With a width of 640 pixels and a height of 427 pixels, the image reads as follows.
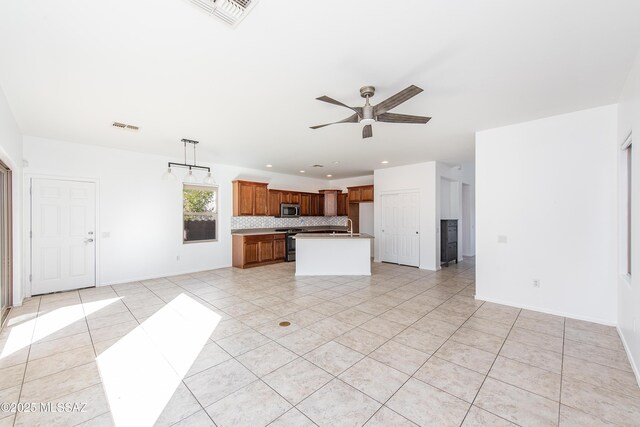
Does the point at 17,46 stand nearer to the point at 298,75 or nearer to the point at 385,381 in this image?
the point at 298,75

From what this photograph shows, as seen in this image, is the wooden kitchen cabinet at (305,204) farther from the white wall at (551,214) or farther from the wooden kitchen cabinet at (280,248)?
the white wall at (551,214)

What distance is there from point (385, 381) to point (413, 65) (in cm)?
274

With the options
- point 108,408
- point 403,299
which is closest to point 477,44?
point 403,299

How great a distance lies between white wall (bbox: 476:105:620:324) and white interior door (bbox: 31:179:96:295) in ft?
23.1

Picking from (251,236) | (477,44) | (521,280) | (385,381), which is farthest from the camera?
(251,236)

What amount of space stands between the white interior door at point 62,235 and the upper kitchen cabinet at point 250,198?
9.69ft

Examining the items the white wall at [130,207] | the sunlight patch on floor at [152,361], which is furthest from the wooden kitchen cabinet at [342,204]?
the sunlight patch on floor at [152,361]

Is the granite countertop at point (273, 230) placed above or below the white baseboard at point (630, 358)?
above

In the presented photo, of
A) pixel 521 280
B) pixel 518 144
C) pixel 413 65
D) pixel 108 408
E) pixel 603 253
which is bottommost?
pixel 108 408

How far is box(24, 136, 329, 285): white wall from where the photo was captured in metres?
4.84

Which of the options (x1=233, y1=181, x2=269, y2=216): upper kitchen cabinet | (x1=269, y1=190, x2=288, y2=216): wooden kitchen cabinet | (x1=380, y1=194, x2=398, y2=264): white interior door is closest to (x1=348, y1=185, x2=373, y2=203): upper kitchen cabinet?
(x1=380, y1=194, x2=398, y2=264): white interior door

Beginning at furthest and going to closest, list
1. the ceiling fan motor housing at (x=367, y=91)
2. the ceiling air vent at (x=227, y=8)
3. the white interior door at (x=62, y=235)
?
the white interior door at (x=62, y=235) < the ceiling fan motor housing at (x=367, y=91) < the ceiling air vent at (x=227, y=8)

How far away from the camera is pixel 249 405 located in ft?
6.48

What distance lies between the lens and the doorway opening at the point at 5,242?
3.77 m
